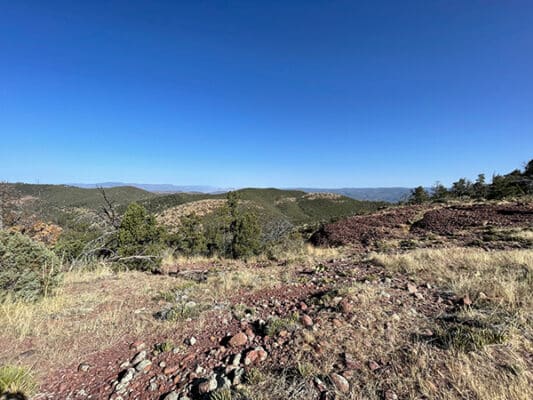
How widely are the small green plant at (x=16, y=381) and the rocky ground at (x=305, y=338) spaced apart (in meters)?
A: 0.11

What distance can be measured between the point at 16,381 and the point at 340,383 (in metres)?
3.03

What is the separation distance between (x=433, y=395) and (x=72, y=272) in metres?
8.10

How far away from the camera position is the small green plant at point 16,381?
2189mm

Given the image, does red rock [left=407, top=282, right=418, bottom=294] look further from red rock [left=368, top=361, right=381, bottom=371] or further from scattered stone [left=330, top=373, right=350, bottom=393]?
scattered stone [left=330, top=373, right=350, bottom=393]

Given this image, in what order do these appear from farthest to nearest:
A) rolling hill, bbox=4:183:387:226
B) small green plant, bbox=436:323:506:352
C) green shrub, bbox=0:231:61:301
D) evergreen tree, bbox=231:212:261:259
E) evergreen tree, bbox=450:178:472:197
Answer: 1. rolling hill, bbox=4:183:387:226
2. evergreen tree, bbox=450:178:472:197
3. evergreen tree, bbox=231:212:261:259
4. green shrub, bbox=0:231:61:301
5. small green plant, bbox=436:323:506:352

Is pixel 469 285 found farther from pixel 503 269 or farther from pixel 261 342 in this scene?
pixel 261 342

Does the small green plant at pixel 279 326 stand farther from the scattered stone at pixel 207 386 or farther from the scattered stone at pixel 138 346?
the scattered stone at pixel 138 346

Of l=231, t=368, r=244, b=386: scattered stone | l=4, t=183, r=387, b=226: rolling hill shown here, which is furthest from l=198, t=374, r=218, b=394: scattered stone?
l=4, t=183, r=387, b=226: rolling hill

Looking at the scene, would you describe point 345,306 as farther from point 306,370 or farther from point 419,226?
point 419,226

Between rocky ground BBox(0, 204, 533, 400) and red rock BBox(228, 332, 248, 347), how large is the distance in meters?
0.03

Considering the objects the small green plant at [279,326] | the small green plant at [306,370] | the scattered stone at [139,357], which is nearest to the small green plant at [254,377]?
the small green plant at [306,370]

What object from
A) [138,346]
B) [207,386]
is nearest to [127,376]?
[138,346]

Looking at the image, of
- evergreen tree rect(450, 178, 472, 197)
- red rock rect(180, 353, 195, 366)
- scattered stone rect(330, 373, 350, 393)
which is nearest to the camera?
scattered stone rect(330, 373, 350, 393)

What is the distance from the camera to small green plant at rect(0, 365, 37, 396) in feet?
7.18
